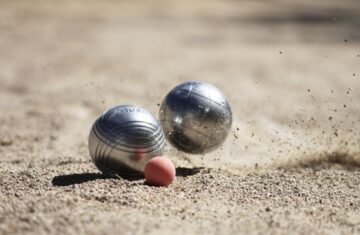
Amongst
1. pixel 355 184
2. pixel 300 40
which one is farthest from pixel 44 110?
pixel 300 40

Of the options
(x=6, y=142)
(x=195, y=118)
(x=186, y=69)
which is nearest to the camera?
(x=195, y=118)

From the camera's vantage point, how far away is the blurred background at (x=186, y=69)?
1179cm

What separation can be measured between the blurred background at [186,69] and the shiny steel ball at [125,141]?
161 cm

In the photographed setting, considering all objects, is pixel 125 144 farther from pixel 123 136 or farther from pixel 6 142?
pixel 6 142

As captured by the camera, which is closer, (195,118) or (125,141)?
(125,141)

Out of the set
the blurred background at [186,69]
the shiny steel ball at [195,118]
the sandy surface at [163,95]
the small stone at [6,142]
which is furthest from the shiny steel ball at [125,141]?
the small stone at [6,142]

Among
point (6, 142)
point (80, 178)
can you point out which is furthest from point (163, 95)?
point (80, 178)

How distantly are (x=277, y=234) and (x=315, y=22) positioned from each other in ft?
70.9

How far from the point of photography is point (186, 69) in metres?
18.4

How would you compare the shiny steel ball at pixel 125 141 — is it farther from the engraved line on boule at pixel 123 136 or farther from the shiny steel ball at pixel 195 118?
the shiny steel ball at pixel 195 118

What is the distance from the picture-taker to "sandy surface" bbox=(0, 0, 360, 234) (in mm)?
7559

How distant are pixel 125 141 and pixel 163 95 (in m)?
6.10

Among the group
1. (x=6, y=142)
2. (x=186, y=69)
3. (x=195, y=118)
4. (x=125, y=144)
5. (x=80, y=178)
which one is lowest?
(x=6, y=142)

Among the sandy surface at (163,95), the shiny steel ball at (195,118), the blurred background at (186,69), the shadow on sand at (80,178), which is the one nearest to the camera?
the sandy surface at (163,95)
